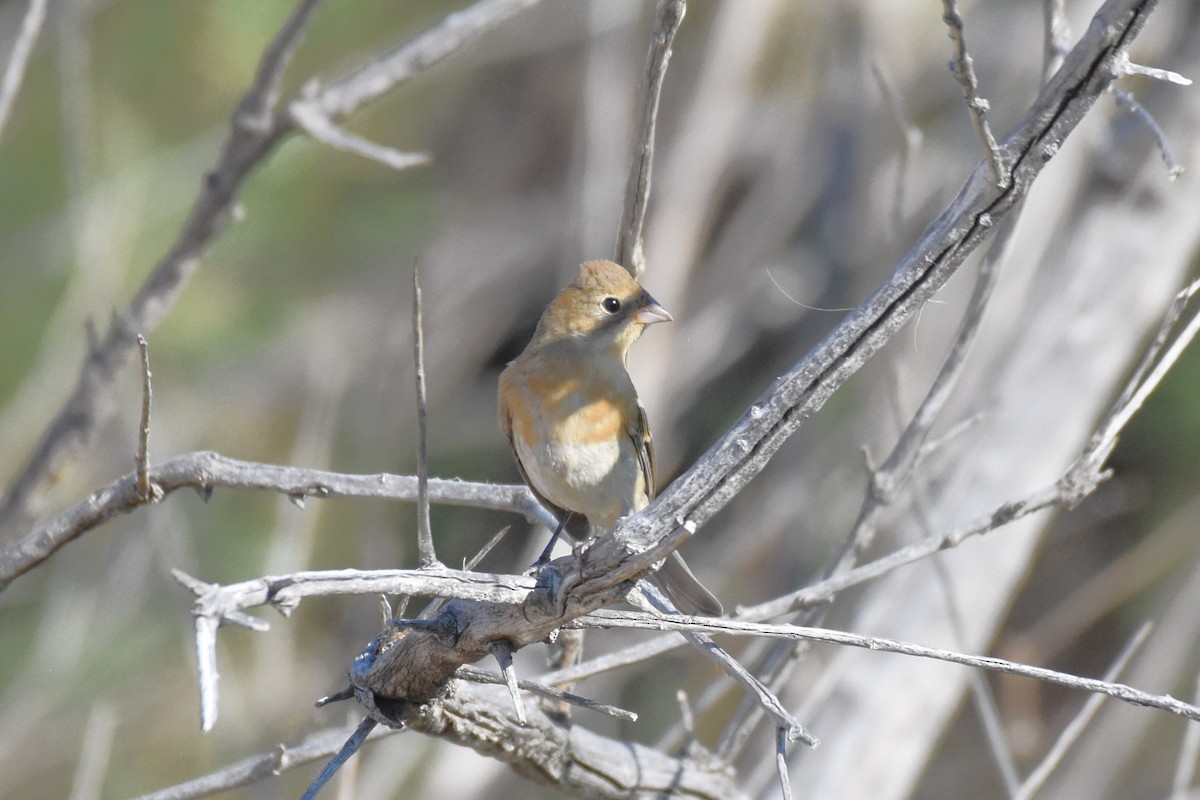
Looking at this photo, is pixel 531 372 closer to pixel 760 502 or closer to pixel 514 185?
pixel 760 502

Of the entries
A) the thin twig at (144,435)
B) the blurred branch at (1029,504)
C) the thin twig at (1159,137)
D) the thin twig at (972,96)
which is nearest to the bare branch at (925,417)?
the blurred branch at (1029,504)

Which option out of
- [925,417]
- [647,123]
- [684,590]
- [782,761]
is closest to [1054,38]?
[925,417]

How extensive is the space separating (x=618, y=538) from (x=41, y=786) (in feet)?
13.9

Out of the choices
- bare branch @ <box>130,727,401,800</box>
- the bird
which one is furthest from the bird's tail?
bare branch @ <box>130,727,401,800</box>

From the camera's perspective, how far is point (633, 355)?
5.30 metres

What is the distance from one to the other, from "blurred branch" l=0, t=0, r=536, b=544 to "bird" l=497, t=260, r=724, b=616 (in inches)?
26.4

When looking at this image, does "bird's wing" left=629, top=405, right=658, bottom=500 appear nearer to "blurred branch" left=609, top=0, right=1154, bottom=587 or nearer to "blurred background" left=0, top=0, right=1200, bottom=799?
"blurred background" left=0, top=0, right=1200, bottom=799

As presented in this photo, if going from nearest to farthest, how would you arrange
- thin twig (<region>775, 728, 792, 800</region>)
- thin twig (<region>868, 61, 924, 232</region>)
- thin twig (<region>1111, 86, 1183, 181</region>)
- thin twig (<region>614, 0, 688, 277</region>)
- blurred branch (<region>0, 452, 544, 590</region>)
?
thin twig (<region>775, 728, 792, 800</region>) < thin twig (<region>1111, 86, 1183, 181</region>) < thin twig (<region>614, 0, 688, 277</region>) < blurred branch (<region>0, 452, 544, 590</region>) < thin twig (<region>868, 61, 924, 232</region>)

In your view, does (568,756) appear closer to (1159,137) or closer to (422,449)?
(422,449)

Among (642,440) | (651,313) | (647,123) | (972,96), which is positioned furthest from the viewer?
(642,440)

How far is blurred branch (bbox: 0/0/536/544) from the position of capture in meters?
2.63

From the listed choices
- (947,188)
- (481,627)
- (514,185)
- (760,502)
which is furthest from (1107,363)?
(514,185)

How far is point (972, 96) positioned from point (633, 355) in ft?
12.6

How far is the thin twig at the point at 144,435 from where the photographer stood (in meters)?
1.60
